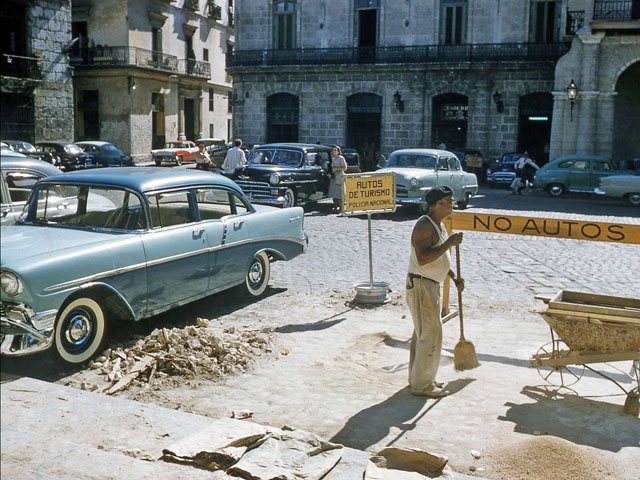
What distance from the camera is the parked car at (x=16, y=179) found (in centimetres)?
927

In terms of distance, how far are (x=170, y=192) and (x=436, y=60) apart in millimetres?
26819

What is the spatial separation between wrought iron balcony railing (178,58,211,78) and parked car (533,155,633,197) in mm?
28544

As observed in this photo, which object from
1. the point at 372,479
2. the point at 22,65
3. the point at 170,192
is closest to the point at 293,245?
the point at 170,192

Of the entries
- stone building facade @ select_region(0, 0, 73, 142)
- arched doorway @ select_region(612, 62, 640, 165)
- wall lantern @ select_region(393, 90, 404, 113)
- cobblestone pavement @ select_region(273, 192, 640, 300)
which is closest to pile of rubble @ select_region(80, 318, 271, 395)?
cobblestone pavement @ select_region(273, 192, 640, 300)

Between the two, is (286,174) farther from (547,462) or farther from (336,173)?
(547,462)

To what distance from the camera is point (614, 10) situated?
1064 inches

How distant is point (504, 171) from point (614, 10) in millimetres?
6857

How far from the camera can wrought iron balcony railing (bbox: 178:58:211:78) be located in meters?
47.6

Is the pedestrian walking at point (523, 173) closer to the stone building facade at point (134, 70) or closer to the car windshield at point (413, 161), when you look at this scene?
the car windshield at point (413, 161)

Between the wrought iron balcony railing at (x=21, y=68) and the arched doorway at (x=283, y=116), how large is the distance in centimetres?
1057

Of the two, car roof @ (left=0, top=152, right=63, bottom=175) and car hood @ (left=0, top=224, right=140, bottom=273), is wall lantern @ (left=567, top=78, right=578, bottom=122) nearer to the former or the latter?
car roof @ (left=0, top=152, right=63, bottom=175)

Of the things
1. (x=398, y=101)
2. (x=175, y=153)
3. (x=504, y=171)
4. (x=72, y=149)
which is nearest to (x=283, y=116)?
(x=398, y=101)

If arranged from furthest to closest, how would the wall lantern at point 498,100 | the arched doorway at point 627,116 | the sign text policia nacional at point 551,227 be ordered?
the wall lantern at point 498,100 < the arched doorway at point 627,116 < the sign text policia nacional at point 551,227

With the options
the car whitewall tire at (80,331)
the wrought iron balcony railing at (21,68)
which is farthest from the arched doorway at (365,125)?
the car whitewall tire at (80,331)
